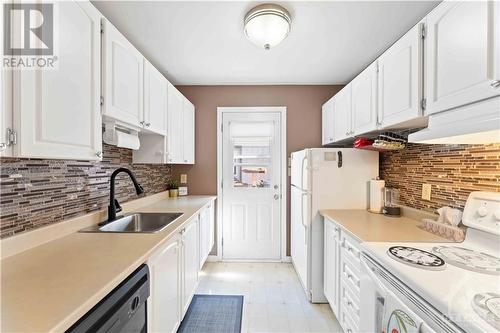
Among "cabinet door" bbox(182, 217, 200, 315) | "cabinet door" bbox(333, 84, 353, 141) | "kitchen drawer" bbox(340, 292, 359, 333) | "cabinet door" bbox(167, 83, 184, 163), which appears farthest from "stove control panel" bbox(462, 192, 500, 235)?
"cabinet door" bbox(167, 83, 184, 163)

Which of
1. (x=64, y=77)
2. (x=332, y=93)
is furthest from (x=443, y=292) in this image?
(x=332, y=93)

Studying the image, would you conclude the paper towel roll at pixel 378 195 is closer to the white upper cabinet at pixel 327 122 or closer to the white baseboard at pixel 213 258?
the white upper cabinet at pixel 327 122

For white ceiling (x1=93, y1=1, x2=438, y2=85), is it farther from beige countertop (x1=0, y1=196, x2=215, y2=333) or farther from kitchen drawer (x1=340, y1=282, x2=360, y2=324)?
kitchen drawer (x1=340, y1=282, x2=360, y2=324)

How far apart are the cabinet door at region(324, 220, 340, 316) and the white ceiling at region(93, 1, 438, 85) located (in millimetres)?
1623

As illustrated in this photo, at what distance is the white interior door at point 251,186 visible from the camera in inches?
128

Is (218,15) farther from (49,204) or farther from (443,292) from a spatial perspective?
(443,292)

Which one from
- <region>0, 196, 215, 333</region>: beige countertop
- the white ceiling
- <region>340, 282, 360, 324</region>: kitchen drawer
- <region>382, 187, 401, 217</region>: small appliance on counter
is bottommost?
<region>340, 282, 360, 324</region>: kitchen drawer

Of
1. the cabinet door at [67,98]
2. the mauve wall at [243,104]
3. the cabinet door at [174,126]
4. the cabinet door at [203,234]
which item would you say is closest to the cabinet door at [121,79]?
the cabinet door at [67,98]

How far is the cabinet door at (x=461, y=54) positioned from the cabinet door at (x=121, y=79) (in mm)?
1802

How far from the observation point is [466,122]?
0.97 m

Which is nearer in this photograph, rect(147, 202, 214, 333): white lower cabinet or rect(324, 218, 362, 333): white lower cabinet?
rect(147, 202, 214, 333): white lower cabinet

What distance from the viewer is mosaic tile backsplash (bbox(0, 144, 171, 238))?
1.09m

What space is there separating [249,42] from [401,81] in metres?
1.28

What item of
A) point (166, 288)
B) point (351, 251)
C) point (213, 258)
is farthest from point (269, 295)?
point (166, 288)
